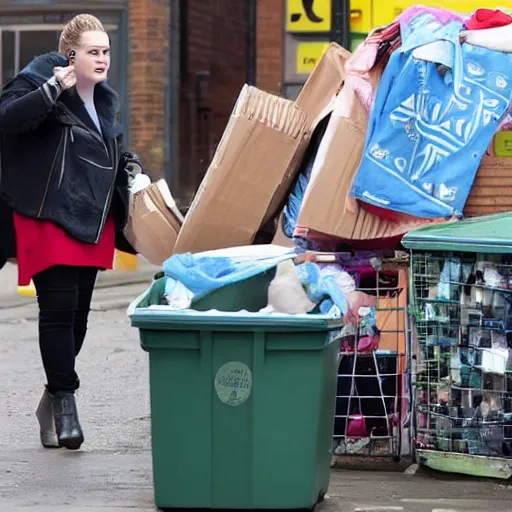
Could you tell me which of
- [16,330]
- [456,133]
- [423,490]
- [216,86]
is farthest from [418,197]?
[216,86]

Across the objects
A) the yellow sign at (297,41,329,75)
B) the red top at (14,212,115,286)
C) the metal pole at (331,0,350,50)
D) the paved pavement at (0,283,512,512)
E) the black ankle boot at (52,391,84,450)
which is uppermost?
the metal pole at (331,0,350,50)

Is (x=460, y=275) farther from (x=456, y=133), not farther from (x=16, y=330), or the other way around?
(x=16, y=330)

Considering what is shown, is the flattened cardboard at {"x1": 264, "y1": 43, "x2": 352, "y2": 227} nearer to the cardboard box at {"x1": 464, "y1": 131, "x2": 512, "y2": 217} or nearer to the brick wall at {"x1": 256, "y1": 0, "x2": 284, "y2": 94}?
the cardboard box at {"x1": 464, "y1": 131, "x2": 512, "y2": 217}

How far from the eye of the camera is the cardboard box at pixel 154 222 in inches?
246

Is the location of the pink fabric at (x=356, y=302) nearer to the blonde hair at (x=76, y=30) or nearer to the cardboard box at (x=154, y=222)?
the cardboard box at (x=154, y=222)

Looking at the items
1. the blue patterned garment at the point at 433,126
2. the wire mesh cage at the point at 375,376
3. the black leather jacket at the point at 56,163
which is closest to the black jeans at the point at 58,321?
the black leather jacket at the point at 56,163

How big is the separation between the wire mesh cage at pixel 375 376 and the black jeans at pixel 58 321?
1127 mm

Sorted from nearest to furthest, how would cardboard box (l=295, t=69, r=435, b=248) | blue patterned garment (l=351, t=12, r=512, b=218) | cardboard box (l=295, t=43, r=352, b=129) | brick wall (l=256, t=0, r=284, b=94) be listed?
blue patterned garment (l=351, t=12, r=512, b=218) → cardboard box (l=295, t=69, r=435, b=248) → cardboard box (l=295, t=43, r=352, b=129) → brick wall (l=256, t=0, r=284, b=94)

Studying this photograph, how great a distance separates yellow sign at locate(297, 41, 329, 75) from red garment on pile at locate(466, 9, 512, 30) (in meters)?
8.13

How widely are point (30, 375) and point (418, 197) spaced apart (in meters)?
3.64

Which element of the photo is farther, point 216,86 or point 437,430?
point 216,86

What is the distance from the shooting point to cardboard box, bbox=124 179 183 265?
6238mm

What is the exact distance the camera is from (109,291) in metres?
13.2

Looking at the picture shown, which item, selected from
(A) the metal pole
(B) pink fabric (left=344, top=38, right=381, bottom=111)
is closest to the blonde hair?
(B) pink fabric (left=344, top=38, right=381, bottom=111)
